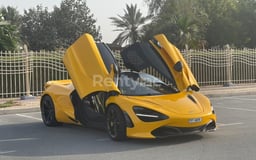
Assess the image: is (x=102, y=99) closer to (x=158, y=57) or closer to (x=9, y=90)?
(x=158, y=57)

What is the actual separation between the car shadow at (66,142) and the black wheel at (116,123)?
0.40ft

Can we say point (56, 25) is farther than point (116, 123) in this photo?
Yes

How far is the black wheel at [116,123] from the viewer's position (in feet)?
27.3

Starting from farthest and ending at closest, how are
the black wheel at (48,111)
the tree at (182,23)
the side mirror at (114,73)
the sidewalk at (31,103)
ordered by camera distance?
1. the tree at (182,23)
2. the sidewalk at (31,103)
3. the black wheel at (48,111)
4. the side mirror at (114,73)

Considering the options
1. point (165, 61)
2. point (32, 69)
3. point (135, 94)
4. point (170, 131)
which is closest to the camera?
point (170, 131)

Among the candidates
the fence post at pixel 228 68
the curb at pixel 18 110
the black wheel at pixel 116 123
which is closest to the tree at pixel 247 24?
the fence post at pixel 228 68

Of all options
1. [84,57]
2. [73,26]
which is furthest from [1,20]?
[73,26]

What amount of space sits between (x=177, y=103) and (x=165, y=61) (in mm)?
1178

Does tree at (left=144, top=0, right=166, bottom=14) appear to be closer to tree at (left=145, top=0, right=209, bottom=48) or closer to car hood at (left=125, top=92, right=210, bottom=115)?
tree at (left=145, top=0, right=209, bottom=48)

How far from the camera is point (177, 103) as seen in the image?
27.5 feet

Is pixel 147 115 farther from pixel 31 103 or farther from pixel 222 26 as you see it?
pixel 222 26

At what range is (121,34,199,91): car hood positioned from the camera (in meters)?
9.25

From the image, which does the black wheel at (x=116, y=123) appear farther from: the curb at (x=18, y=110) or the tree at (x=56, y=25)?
the tree at (x=56, y=25)

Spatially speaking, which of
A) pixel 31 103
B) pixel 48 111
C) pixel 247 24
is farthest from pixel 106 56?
pixel 247 24
